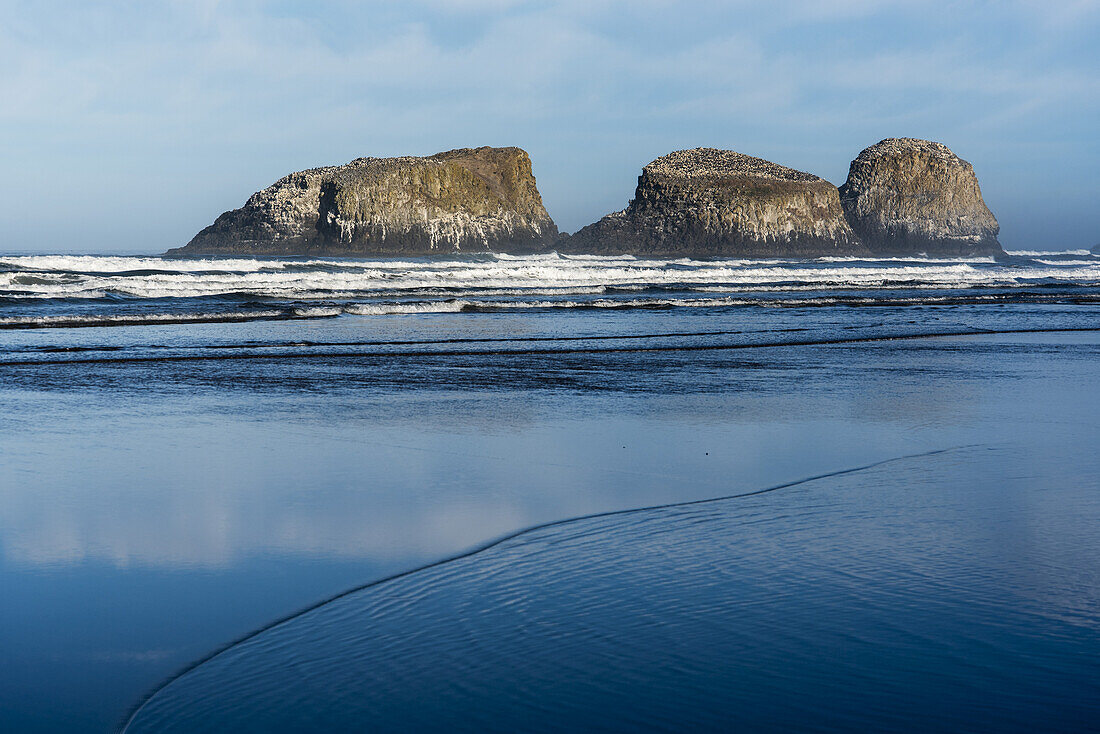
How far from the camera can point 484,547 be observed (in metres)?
4.16

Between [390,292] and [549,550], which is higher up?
[390,292]

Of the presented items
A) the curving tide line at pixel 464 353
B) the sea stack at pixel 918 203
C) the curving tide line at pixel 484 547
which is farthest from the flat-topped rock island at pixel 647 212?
the curving tide line at pixel 484 547

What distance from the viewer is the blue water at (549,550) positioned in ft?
9.06

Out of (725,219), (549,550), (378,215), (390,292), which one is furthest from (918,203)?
(549,550)

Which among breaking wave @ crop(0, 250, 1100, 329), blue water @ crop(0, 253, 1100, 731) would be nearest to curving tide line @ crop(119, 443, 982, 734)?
blue water @ crop(0, 253, 1100, 731)

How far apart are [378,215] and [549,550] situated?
12476 cm

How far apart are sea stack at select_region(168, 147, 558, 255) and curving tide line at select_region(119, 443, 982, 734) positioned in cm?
12023

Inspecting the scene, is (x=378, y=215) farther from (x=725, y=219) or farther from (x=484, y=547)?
(x=484, y=547)

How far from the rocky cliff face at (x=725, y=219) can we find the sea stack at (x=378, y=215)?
14.8 meters

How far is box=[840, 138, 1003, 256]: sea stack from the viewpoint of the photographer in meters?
158

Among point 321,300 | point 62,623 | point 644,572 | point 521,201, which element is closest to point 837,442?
point 644,572

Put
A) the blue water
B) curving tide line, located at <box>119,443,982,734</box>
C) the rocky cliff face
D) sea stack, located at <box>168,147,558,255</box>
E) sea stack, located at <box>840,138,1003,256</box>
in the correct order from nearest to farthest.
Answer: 1. the blue water
2. curving tide line, located at <box>119,443,982,734</box>
3. sea stack, located at <box>168,147,558,255</box>
4. the rocky cliff face
5. sea stack, located at <box>840,138,1003,256</box>

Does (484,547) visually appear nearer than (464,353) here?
Yes

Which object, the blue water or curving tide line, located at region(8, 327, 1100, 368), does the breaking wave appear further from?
the blue water
